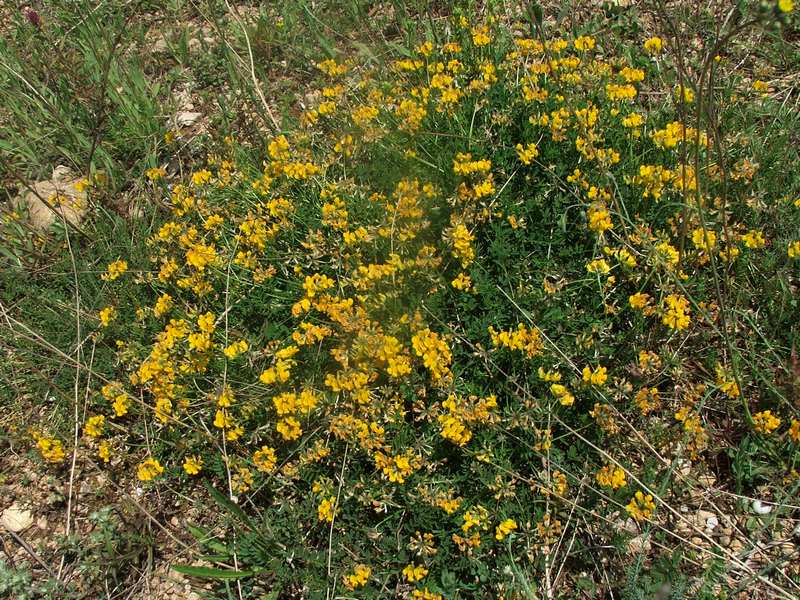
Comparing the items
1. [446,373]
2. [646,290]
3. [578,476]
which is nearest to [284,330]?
[446,373]

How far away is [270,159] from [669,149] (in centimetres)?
262

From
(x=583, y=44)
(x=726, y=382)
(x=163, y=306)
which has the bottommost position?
(x=726, y=382)

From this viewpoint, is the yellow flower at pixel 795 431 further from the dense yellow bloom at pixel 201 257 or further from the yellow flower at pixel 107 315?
the yellow flower at pixel 107 315

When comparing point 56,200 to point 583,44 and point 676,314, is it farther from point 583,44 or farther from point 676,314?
point 676,314

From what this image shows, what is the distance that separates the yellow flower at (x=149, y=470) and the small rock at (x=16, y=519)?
0.96 metres

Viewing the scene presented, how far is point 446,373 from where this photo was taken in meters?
3.38

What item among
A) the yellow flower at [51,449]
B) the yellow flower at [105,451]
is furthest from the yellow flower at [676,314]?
the yellow flower at [51,449]

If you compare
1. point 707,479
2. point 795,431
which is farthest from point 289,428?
point 795,431

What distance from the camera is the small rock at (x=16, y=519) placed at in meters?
3.83

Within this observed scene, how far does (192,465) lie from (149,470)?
0.71 ft

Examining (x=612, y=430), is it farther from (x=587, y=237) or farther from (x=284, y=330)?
(x=284, y=330)

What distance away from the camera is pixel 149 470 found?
343 centimetres

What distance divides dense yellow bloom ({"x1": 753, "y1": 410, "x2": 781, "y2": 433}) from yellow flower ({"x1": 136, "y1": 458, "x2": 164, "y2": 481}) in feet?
9.91

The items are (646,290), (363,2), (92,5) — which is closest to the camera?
(646,290)
